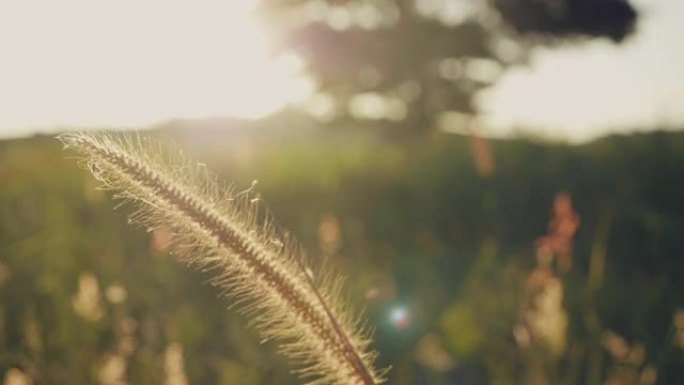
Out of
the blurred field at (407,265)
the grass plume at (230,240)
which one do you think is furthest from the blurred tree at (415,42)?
the grass plume at (230,240)

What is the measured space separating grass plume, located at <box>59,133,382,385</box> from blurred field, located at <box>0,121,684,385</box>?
79 cm

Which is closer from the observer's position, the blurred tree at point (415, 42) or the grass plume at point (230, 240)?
the grass plume at point (230, 240)

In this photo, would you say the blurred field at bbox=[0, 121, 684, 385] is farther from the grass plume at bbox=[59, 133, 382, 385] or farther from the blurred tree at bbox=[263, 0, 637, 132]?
the blurred tree at bbox=[263, 0, 637, 132]

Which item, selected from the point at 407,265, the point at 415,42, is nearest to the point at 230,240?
the point at 407,265

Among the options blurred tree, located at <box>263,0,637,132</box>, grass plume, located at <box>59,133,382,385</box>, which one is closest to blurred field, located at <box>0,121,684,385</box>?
grass plume, located at <box>59,133,382,385</box>

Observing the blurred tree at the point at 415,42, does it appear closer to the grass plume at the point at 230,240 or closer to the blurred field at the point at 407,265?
the blurred field at the point at 407,265

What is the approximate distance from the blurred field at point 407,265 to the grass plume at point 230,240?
2.58ft

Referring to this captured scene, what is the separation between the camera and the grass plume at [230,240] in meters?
0.84

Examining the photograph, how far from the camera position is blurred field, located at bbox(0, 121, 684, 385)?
9.36 feet

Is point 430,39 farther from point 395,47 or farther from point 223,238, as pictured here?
point 223,238

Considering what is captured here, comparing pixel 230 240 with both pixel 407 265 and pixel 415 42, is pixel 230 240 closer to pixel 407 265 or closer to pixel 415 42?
pixel 407 265

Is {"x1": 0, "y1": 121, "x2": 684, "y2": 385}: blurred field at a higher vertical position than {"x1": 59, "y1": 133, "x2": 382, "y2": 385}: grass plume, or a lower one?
lower

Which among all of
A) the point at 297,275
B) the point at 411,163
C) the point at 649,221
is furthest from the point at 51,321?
the point at 411,163

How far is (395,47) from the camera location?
17.0 meters
